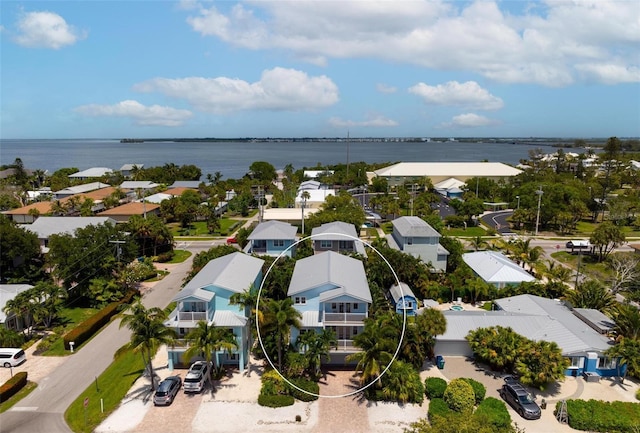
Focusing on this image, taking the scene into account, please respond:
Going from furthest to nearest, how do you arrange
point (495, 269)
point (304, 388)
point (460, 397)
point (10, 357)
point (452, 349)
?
point (495, 269)
point (452, 349)
point (10, 357)
point (304, 388)
point (460, 397)

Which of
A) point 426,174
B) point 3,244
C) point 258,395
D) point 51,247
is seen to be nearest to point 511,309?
point 258,395

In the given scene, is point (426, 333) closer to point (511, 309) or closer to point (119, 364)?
point (511, 309)

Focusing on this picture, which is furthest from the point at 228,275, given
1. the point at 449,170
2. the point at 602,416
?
the point at 449,170

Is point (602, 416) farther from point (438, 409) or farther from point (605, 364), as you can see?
point (438, 409)

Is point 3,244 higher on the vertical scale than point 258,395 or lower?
higher

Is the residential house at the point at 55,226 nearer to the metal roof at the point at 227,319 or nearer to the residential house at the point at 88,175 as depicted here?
the metal roof at the point at 227,319

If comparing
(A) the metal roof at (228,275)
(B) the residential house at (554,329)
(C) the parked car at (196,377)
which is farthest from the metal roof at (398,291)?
(C) the parked car at (196,377)
